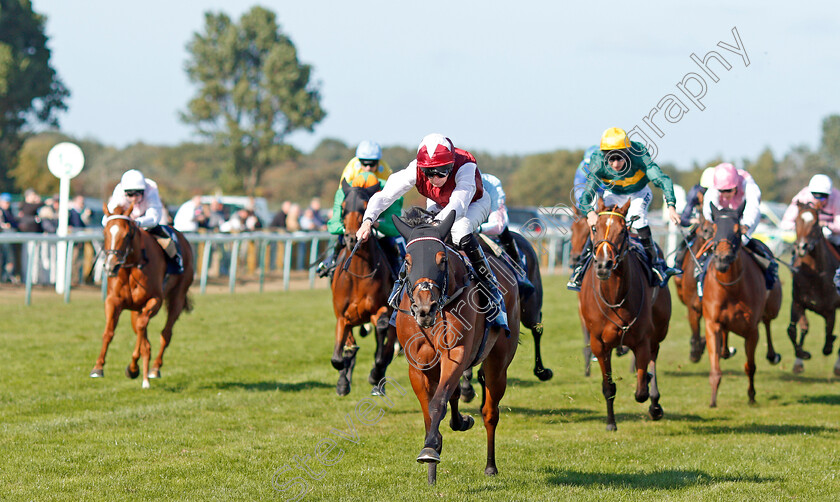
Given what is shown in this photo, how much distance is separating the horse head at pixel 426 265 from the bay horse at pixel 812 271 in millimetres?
7086

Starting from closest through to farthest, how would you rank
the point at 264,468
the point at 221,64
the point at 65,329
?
the point at 264,468 → the point at 65,329 → the point at 221,64

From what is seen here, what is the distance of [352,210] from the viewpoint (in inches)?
343

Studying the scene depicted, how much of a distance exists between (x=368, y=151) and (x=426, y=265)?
4072 millimetres

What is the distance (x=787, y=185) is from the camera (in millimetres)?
72875

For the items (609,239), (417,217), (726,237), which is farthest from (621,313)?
(417,217)

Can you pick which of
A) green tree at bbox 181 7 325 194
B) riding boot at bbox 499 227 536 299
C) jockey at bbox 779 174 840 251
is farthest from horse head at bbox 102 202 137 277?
green tree at bbox 181 7 325 194

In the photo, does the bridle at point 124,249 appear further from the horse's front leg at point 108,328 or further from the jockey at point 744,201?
the jockey at point 744,201

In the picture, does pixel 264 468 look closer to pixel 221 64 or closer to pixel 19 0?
pixel 19 0

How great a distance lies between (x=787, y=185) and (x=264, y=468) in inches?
2869

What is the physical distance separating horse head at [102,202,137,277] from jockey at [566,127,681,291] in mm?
4276

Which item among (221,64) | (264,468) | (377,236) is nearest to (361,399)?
(377,236)

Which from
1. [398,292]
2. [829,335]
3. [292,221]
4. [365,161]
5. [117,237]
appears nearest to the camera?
[398,292]

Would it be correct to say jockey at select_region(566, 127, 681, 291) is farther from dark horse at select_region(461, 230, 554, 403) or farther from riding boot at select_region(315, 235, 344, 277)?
riding boot at select_region(315, 235, 344, 277)

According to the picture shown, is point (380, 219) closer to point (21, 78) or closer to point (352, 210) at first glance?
point (352, 210)
